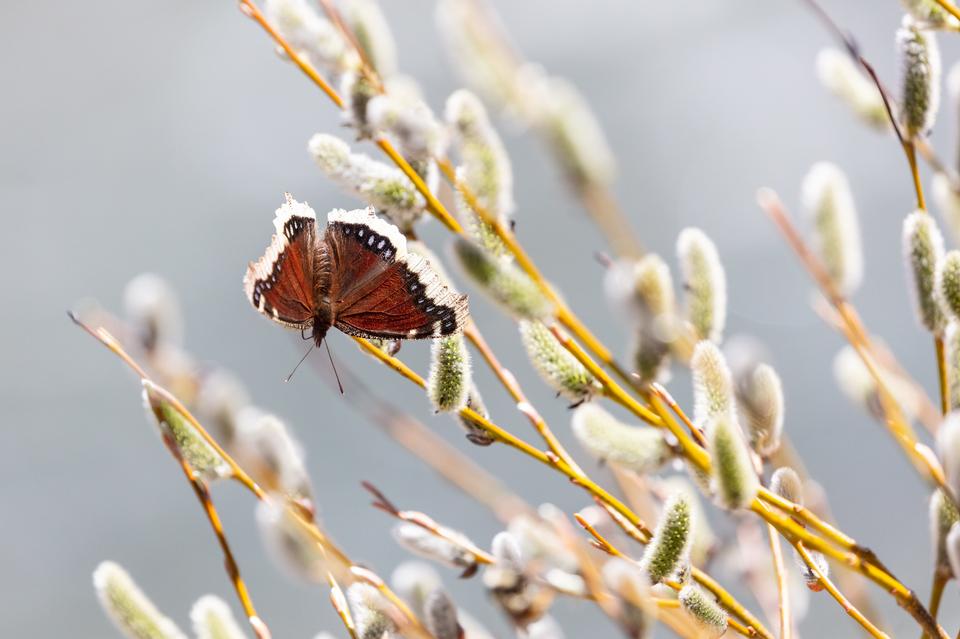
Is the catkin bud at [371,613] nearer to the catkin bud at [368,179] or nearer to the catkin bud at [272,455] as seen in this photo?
the catkin bud at [272,455]

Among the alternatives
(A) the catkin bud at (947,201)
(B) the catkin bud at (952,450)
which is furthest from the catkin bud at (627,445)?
(A) the catkin bud at (947,201)

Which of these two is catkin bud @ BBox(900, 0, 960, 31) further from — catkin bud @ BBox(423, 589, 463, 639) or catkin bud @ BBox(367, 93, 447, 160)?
catkin bud @ BBox(423, 589, 463, 639)

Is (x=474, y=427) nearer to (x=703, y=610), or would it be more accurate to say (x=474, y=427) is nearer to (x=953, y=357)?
(x=703, y=610)

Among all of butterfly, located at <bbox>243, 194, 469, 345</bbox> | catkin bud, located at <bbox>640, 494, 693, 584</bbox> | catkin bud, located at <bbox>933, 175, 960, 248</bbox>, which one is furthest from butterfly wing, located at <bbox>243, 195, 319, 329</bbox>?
catkin bud, located at <bbox>933, 175, 960, 248</bbox>

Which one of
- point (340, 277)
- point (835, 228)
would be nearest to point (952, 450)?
point (835, 228)

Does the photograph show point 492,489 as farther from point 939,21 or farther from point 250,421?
point 939,21

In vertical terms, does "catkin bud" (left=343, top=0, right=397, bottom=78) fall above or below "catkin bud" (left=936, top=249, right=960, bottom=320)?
above
